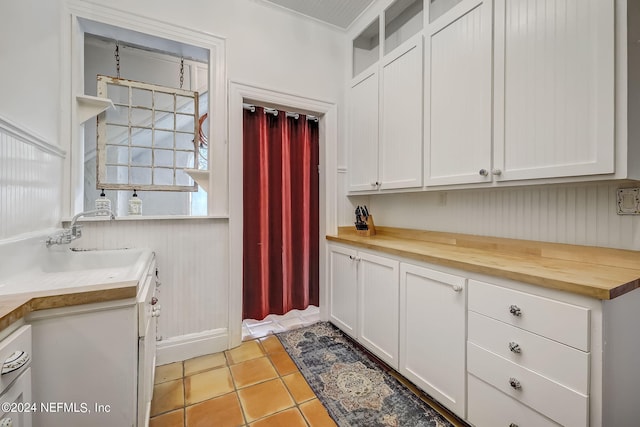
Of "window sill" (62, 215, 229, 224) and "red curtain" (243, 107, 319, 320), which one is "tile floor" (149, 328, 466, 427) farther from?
"window sill" (62, 215, 229, 224)

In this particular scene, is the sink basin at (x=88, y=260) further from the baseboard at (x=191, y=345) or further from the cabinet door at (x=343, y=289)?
the cabinet door at (x=343, y=289)

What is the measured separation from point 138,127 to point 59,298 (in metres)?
1.57

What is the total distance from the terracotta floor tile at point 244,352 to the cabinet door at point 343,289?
2.23 feet

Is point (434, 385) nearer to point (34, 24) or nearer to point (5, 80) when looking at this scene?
point (5, 80)

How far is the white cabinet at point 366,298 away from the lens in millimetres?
1719

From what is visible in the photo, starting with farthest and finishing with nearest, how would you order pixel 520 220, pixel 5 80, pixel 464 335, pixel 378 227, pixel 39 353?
pixel 378 227 < pixel 520 220 < pixel 464 335 < pixel 5 80 < pixel 39 353

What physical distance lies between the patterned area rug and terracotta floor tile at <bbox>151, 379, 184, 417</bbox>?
0.73m

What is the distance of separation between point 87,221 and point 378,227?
7.17 ft

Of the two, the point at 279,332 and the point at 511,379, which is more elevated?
the point at 511,379

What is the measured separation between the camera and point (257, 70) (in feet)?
7.14

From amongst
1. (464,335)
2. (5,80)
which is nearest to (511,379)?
(464,335)

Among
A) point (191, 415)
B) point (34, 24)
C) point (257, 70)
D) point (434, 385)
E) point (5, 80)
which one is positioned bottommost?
point (191, 415)

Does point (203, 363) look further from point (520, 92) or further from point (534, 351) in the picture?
point (520, 92)

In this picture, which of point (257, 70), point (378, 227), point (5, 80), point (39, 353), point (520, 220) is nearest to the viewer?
point (39, 353)
